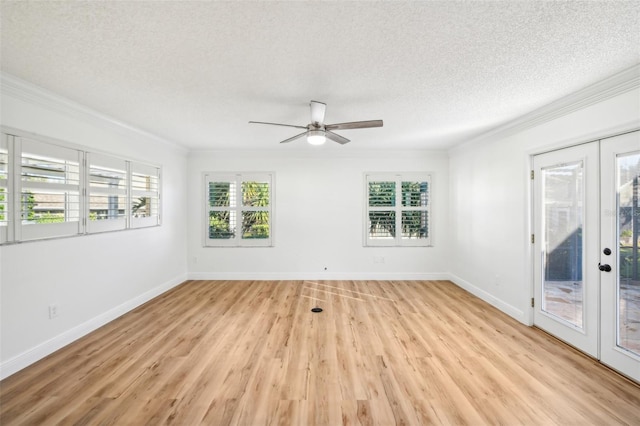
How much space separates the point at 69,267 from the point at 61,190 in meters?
0.82

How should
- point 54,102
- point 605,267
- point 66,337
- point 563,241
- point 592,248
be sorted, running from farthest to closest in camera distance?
point 563,241, point 66,337, point 54,102, point 592,248, point 605,267

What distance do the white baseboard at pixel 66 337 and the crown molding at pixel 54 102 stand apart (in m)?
2.31

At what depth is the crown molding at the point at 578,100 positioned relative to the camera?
6.91 feet

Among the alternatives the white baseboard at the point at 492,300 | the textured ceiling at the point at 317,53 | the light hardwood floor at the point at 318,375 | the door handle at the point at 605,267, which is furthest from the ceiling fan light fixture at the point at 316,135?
the white baseboard at the point at 492,300

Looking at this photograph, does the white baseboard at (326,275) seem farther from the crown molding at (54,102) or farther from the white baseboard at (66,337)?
the crown molding at (54,102)

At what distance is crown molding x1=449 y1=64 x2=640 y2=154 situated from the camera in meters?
2.11

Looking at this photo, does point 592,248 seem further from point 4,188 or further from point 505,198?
point 4,188

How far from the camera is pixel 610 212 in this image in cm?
232

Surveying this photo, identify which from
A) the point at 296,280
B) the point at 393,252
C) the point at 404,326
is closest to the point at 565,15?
the point at 404,326

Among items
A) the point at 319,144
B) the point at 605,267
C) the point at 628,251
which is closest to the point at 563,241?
the point at 605,267

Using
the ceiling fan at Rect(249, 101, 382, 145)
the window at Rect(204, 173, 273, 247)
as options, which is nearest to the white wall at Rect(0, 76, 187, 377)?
the window at Rect(204, 173, 273, 247)

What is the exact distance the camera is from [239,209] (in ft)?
16.9

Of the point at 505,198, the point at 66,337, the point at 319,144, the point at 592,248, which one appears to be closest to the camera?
the point at 592,248

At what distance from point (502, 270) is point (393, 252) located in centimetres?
189
